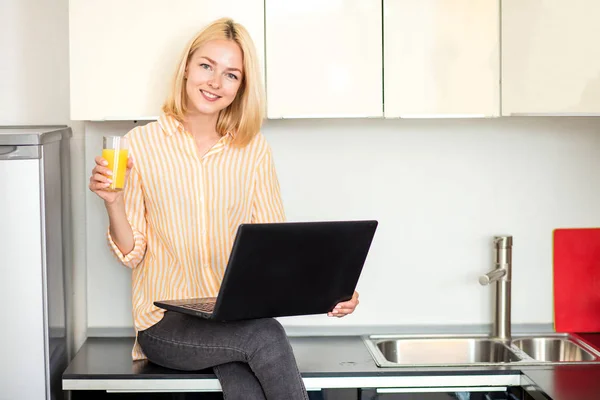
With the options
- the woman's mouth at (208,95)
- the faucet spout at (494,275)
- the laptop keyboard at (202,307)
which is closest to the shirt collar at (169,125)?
the woman's mouth at (208,95)

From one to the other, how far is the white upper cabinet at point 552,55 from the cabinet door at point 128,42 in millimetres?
720

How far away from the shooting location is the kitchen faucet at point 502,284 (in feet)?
9.55

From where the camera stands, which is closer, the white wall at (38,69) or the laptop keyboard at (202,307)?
the laptop keyboard at (202,307)

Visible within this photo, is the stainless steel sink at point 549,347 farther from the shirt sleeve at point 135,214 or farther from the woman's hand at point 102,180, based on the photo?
the woman's hand at point 102,180

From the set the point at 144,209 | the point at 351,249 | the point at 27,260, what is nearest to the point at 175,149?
the point at 144,209

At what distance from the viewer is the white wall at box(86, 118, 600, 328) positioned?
295 centimetres

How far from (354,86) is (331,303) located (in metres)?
0.63

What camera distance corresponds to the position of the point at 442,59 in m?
2.57

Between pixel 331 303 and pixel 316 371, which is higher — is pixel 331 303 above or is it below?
above

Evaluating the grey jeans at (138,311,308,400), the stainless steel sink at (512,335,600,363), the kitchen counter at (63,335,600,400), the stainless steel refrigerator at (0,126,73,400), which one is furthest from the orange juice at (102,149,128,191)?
the stainless steel sink at (512,335,600,363)

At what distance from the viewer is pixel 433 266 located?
118 inches

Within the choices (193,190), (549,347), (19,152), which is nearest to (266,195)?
(193,190)

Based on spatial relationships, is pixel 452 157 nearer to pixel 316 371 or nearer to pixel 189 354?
pixel 316 371

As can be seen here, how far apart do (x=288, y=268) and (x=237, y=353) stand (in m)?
0.35
